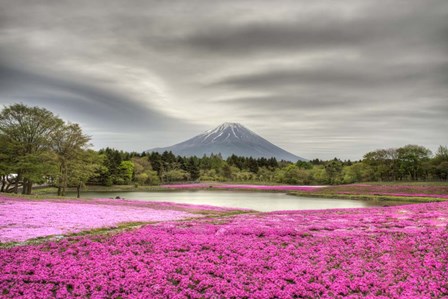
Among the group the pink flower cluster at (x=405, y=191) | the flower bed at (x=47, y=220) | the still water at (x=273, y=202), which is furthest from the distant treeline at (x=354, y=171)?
the flower bed at (x=47, y=220)

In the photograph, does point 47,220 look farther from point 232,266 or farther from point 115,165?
point 115,165

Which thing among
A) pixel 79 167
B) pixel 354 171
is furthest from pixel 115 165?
pixel 354 171

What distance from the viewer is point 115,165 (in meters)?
115

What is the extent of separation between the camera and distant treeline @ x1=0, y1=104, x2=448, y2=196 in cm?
4828

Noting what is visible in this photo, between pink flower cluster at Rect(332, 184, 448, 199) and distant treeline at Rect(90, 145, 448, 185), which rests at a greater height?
distant treeline at Rect(90, 145, 448, 185)

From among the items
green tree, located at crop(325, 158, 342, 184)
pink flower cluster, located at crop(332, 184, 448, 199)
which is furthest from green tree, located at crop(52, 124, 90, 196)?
green tree, located at crop(325, 158, 342, 184)

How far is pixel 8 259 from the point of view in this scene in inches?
494

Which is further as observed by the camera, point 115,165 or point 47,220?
point 115,165

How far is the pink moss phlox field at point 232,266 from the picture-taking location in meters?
10.2

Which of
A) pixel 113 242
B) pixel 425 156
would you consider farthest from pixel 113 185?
pixel 425 156

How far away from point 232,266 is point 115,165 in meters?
111

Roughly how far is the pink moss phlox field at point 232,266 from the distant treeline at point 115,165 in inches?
1565

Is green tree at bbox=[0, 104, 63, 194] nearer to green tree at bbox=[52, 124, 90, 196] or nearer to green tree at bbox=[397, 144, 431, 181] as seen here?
green tree at bbox=[52, 124, 90, 196]

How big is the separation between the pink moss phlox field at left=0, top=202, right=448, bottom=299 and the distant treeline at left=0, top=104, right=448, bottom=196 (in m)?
39.7
